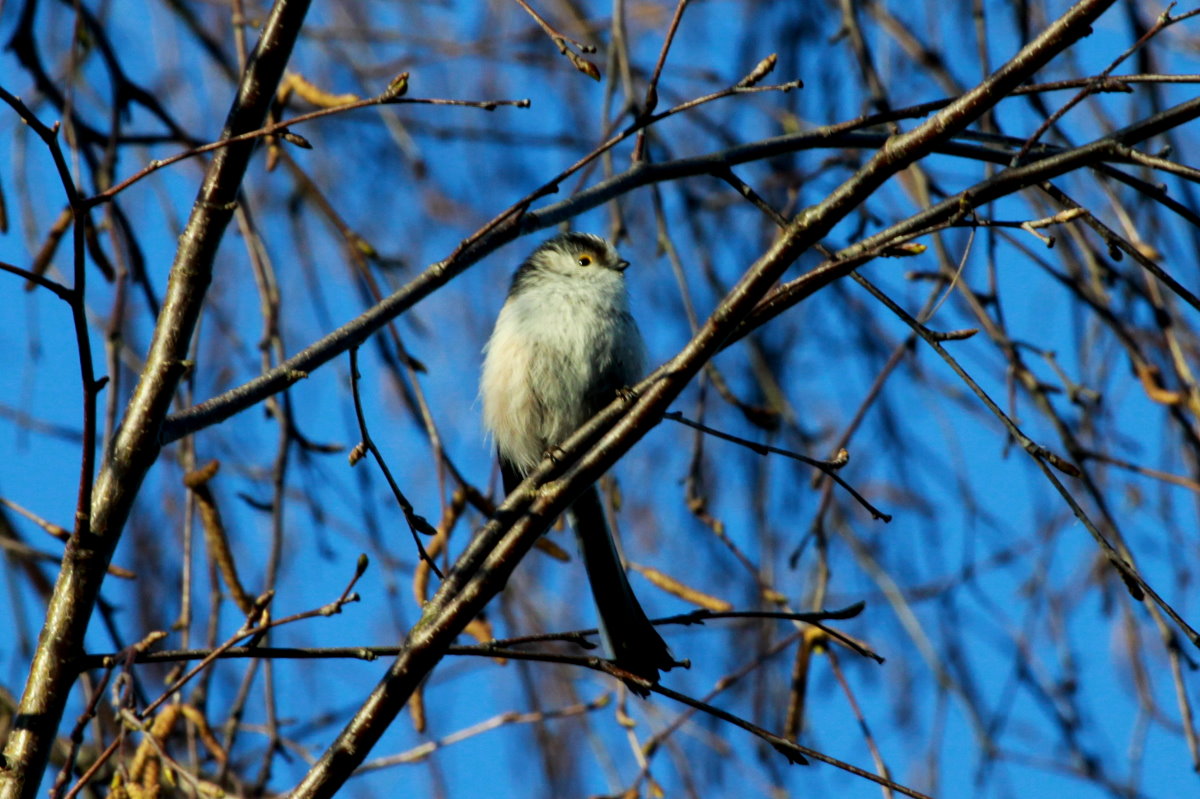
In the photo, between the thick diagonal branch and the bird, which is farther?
the bird

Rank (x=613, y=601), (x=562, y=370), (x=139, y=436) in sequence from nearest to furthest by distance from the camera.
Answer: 1. (x=139, y=436)
2. (x=613, y=601)
3. (x=562, y=370)

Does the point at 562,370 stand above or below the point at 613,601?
above

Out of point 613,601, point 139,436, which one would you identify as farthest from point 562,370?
point 139,436

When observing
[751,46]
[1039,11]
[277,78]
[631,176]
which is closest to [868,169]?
[631,176]

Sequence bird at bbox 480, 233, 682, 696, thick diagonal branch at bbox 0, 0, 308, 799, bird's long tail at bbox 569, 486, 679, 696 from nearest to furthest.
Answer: thick diagonal branch at bbox 0, 0, 308, 799
bird's long tail at bbox 569, 486, 679, 696
bird at bbox 480, 233, 682, 696

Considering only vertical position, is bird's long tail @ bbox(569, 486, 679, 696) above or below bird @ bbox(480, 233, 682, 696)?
below

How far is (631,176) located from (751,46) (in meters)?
2.81

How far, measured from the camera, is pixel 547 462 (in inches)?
91.1

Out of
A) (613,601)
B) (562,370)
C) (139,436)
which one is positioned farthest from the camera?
(562,370)

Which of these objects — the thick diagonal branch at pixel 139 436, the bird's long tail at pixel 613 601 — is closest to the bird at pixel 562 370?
the bird's long tail at pixel 613 601

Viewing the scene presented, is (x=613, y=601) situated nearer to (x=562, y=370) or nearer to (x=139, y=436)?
(x=562, y=370)

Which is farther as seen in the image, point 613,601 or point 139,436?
point 613,601

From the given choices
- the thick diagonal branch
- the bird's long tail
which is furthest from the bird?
the thick diagonal branch

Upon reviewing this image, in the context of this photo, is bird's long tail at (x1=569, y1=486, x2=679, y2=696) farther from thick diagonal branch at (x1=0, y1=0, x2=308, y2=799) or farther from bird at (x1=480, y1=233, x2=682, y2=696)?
thick diagonal branch at (x1=0, y1=0, x2=308, y2=799)
